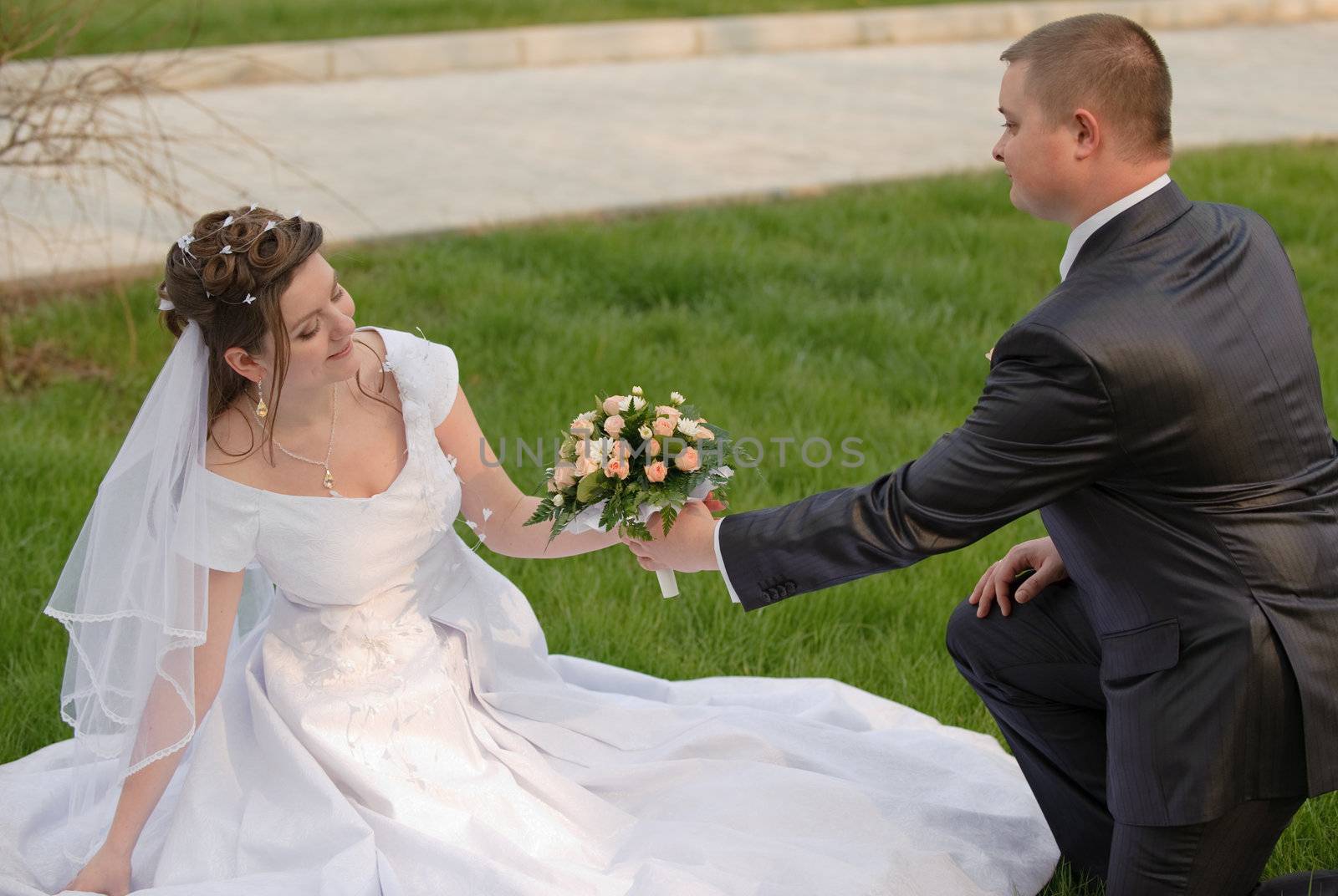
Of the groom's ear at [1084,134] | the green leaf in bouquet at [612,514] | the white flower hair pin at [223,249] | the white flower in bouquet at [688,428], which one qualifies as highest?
the groom's ear at [1084,134]

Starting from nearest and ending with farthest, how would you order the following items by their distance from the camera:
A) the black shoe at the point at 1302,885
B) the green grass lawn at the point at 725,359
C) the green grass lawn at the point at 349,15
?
1. the black shoe at the point at 1302,885
2. the green grass lawn at the point at 725,359
3. the green grass lawn at the point at 349,15

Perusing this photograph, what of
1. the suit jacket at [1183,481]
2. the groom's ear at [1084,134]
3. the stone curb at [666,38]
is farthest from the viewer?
the stone curb at [666,38]

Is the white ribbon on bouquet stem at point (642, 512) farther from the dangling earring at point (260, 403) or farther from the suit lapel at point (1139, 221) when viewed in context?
the suit lapel at point (1139, 221)

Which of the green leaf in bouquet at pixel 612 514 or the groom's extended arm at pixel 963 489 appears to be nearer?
the groom's extended arm at pixel 963 489

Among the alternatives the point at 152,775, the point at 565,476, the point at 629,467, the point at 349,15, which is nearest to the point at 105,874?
the point at 152,775

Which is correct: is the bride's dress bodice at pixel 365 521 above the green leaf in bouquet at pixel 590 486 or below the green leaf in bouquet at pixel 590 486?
below

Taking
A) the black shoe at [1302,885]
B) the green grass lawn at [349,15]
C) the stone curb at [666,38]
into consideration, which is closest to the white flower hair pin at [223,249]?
the black shoe at [1302,885]

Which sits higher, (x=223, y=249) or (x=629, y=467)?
(x=223, y=249)

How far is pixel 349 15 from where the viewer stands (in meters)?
12.8

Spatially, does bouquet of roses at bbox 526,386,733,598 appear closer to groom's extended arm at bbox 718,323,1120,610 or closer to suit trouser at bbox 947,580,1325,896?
groom's extended arm at bbox 718,323,1120,610

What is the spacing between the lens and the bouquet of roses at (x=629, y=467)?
329 cm

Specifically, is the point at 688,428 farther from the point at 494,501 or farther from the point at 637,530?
the point at 494,501

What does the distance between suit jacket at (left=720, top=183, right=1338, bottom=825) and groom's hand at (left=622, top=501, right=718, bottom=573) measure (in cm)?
53

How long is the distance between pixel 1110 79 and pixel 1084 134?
12 centimetres
